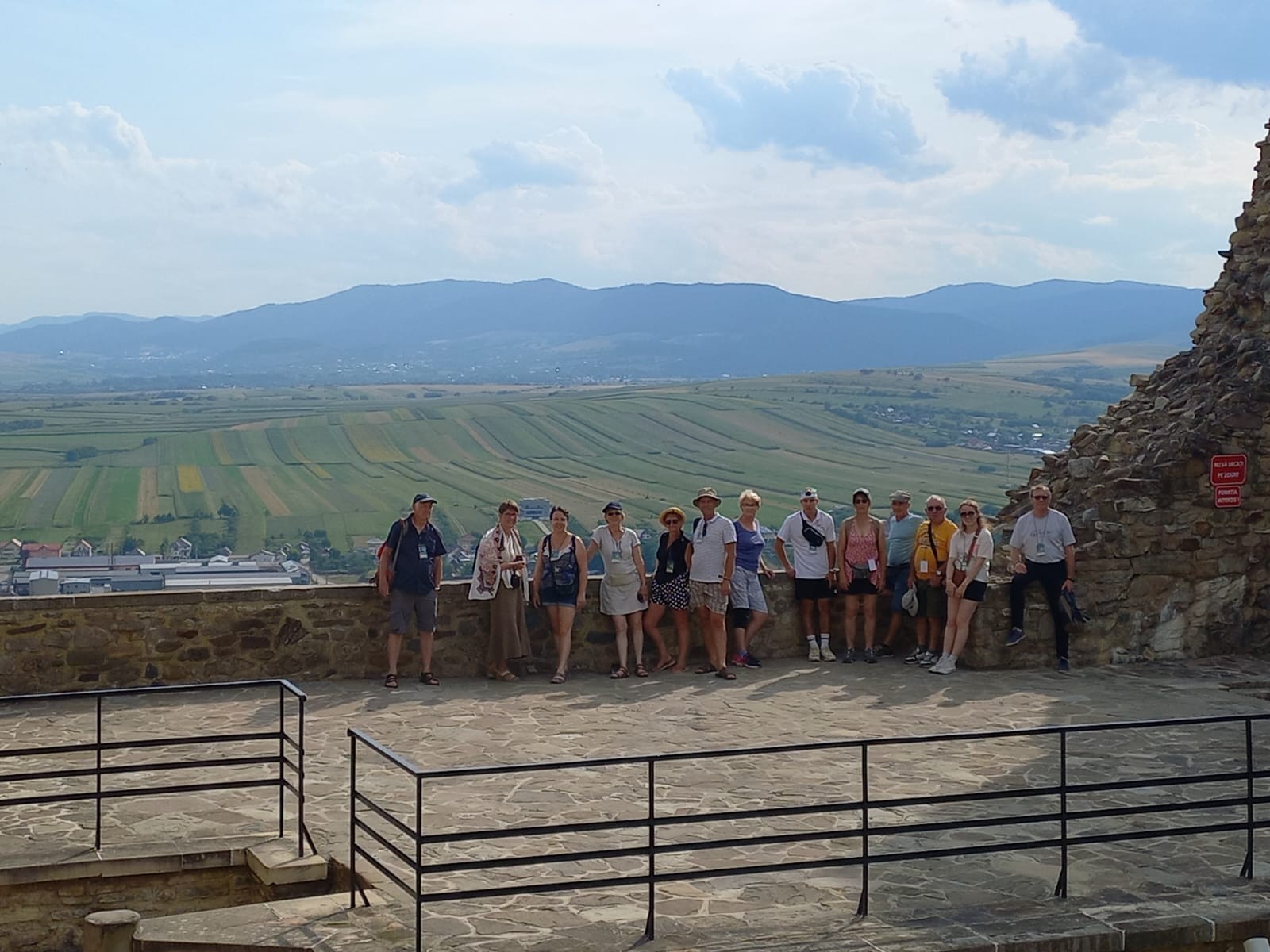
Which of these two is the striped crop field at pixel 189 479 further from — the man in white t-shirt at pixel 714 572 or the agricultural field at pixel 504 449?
the man in white t-shirt at pixel 714 572

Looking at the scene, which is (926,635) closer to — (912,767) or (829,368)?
(912,767)

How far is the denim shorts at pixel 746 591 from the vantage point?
1353 centimetres

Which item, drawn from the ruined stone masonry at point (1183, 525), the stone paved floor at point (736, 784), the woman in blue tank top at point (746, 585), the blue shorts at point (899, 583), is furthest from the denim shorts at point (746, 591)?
the ruined stone masonry at point (1183, 525)

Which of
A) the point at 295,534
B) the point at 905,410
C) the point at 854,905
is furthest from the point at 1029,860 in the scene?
the point at 905,410

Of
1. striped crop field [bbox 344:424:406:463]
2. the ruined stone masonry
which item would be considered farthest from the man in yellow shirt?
striped crop field [bbox 344:424:406:463]

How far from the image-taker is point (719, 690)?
12.7 m

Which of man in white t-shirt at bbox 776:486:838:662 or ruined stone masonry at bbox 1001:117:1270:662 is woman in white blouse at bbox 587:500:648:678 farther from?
ruined stone masonry at bbox 1001:117:1270:662

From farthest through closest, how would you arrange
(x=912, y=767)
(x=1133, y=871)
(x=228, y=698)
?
1. (x=228, y=698)
2. (x=912, y=767)
3. (x=1133, y=871)

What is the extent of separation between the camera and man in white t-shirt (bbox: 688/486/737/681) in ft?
43.6

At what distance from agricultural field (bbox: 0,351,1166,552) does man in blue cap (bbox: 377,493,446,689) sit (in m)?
36.8

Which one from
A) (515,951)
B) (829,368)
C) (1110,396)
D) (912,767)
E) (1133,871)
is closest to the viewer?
Result: (515,951)

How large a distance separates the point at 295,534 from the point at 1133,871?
155 ft

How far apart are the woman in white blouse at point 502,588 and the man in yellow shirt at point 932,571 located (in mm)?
3600

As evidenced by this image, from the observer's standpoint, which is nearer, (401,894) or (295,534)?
(401,894)
